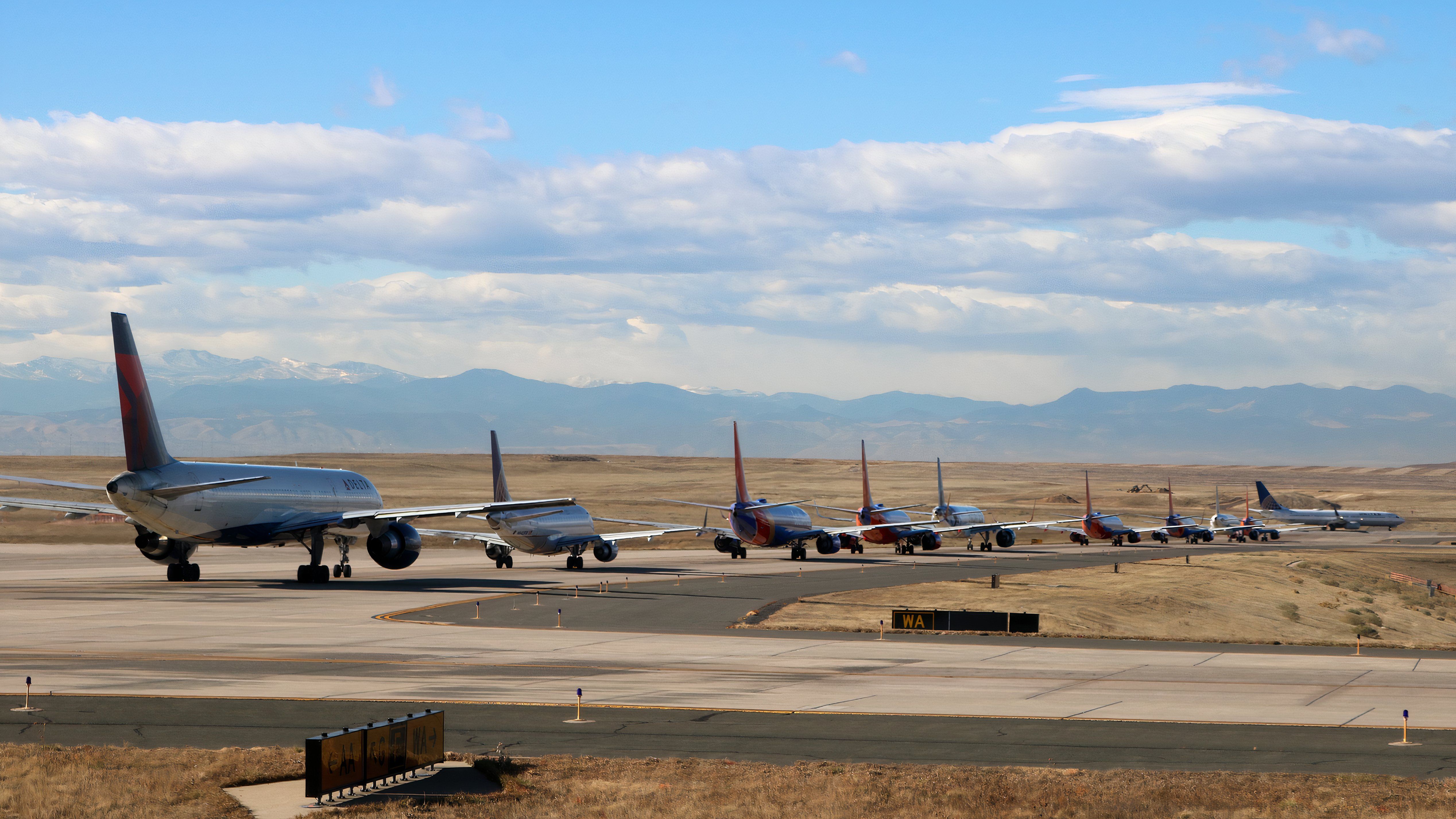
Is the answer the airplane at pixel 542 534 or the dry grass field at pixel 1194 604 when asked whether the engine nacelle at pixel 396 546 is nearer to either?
the airplane at pixel 542 534

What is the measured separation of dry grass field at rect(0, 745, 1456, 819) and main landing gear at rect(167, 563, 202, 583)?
43445 mm

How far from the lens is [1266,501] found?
16738 cm

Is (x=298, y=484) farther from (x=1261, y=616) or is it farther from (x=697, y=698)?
(x=1261, y=616)

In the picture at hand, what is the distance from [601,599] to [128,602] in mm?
18729

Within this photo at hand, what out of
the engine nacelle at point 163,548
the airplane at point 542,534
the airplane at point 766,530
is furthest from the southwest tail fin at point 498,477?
the engine nacelle at point 163,548

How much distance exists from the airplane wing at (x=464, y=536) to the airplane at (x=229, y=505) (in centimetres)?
279

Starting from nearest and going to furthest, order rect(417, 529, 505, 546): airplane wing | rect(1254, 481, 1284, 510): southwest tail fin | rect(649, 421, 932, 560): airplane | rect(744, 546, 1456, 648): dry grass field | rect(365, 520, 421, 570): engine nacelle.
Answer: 1. rect(744, 546, 1456, 648): dry grass field
2. rect(365, 520, 421, 570): engine nacelle
3. rect(417, 529, 505, 546): airplane wing
4. rect(649, 421, 932, 560): airplane
5. rect(1254, 481, 1284, 510): southwest tail fin

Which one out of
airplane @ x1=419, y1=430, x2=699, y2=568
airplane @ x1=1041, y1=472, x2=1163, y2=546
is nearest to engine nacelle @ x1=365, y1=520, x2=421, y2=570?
airplane @ x1=419, y1=430, x2=699, y2=568

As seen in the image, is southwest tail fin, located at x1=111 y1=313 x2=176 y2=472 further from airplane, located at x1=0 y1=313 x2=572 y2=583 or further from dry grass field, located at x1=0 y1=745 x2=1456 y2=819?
dry grass field, located at x1=0 y1=745 x2=1456 y2=819

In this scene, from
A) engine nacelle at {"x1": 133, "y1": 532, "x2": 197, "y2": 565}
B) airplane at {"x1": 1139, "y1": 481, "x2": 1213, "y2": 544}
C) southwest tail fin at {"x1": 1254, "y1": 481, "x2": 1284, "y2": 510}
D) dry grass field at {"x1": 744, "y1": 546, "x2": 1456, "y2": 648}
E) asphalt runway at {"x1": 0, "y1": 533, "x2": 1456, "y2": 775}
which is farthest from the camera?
southwest tail fin at {"x1": 1254, "y1": 481, "x2": 1284, "y2": 510}

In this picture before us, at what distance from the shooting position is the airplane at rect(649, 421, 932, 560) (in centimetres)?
8506

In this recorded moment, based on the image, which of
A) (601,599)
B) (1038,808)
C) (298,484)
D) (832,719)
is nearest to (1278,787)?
(1038,808)

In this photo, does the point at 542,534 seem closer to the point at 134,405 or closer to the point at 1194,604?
the point at 134,405

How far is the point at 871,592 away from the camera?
56.4 meters
